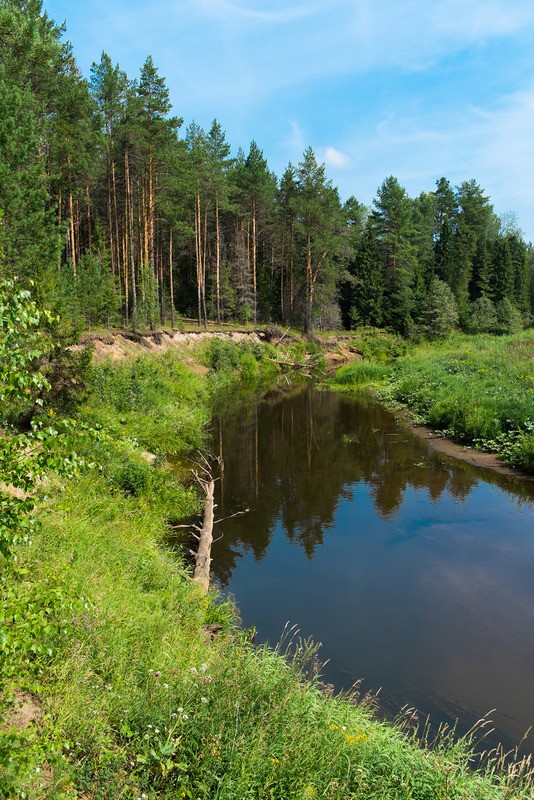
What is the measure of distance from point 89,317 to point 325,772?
26050 millimetres

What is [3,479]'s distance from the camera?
3701mm

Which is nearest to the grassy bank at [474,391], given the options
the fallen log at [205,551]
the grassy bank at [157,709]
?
the fallen log at [205,551]

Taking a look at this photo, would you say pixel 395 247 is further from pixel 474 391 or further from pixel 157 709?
pixel 157 709

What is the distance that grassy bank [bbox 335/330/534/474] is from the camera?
1984cm

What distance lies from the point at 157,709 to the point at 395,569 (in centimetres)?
733

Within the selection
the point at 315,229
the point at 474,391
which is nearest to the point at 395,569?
the point at 474,391

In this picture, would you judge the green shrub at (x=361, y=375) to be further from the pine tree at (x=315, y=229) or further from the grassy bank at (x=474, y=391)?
the pine tree at (x=315, y=229)

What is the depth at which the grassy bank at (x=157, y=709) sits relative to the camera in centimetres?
410

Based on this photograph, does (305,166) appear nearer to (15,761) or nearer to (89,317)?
(89,317)

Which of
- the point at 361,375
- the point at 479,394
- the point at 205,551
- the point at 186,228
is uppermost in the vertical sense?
the point at 186,228

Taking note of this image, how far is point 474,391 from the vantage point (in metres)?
24.3

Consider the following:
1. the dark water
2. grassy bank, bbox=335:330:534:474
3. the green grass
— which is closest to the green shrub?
grassy bank, bbox=335:330:534:474

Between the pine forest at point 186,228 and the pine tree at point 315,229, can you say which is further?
the pine tree at point 315,229

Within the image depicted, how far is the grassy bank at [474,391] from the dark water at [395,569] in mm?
2345
